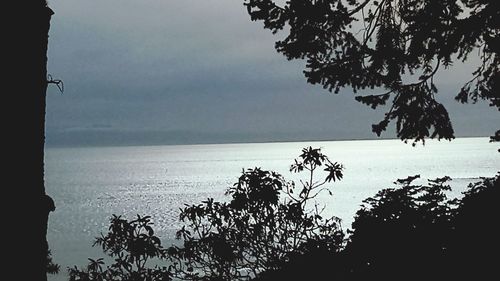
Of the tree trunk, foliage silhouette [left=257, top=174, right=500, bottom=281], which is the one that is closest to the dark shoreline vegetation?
foliage silhouette [left=257, top=174, right=500, bottom=281]

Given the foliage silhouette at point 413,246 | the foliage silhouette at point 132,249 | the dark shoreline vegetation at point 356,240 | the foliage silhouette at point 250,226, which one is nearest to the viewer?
the foliage silhouette at point 413,246

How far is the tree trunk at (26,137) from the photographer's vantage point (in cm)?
254

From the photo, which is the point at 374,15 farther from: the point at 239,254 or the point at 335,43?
the point at 239,254

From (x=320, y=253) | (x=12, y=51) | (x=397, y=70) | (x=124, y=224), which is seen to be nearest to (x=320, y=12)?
(x=397, y=70)

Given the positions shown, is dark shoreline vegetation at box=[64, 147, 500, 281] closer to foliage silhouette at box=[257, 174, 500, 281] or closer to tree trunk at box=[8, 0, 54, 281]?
foliage silhouette at box=[257, 174, 500, 281]

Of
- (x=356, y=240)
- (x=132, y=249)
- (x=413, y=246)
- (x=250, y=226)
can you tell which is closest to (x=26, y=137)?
(x=132, y=249)

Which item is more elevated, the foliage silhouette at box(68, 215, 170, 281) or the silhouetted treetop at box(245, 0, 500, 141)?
the silhouetted treetop at box(245, 0, 500, 141)

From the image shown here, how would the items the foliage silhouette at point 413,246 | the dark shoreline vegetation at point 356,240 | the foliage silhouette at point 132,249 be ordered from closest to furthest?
the foliage silhouette at point 413,246 → the dark shoreline vegetation at point 356,240 → the foliage silhouette at point 132,249

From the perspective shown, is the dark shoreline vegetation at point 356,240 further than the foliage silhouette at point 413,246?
Yes

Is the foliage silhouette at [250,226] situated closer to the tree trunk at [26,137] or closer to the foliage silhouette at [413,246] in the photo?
the foliage silhouette at [413,246]

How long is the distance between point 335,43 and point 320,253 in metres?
3.85

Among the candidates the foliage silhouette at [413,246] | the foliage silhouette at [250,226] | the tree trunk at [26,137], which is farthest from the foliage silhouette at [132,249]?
the tree trunk at [26,137]

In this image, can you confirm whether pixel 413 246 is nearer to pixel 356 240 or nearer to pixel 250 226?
pixel 356 240

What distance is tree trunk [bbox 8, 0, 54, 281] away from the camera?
254 cm
